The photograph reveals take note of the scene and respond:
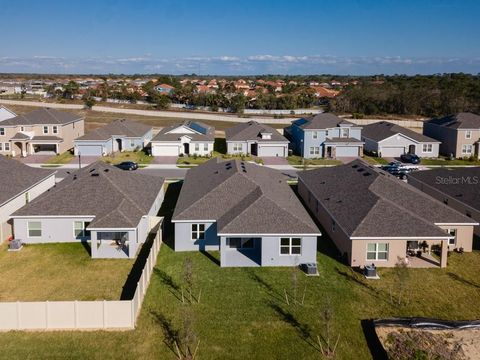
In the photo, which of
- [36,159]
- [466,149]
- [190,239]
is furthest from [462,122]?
[36,159]

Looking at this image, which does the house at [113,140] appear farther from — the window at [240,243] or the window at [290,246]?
the window at [290,246]

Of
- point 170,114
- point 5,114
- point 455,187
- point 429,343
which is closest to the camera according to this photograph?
point 429,343

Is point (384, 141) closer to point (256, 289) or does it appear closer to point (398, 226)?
point (398, 226)

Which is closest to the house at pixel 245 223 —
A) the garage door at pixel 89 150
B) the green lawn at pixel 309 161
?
the green lawn at pixel 309 161

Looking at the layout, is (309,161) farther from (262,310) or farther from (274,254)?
(262,310)

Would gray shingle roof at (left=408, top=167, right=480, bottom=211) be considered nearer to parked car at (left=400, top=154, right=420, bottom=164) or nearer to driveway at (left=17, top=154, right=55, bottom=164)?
parked car at (left=400, top=154, right=420, bottom=164)

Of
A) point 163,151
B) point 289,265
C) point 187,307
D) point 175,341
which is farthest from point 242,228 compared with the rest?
point 163,151

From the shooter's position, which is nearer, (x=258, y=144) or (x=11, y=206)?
(x=11, y=206)
